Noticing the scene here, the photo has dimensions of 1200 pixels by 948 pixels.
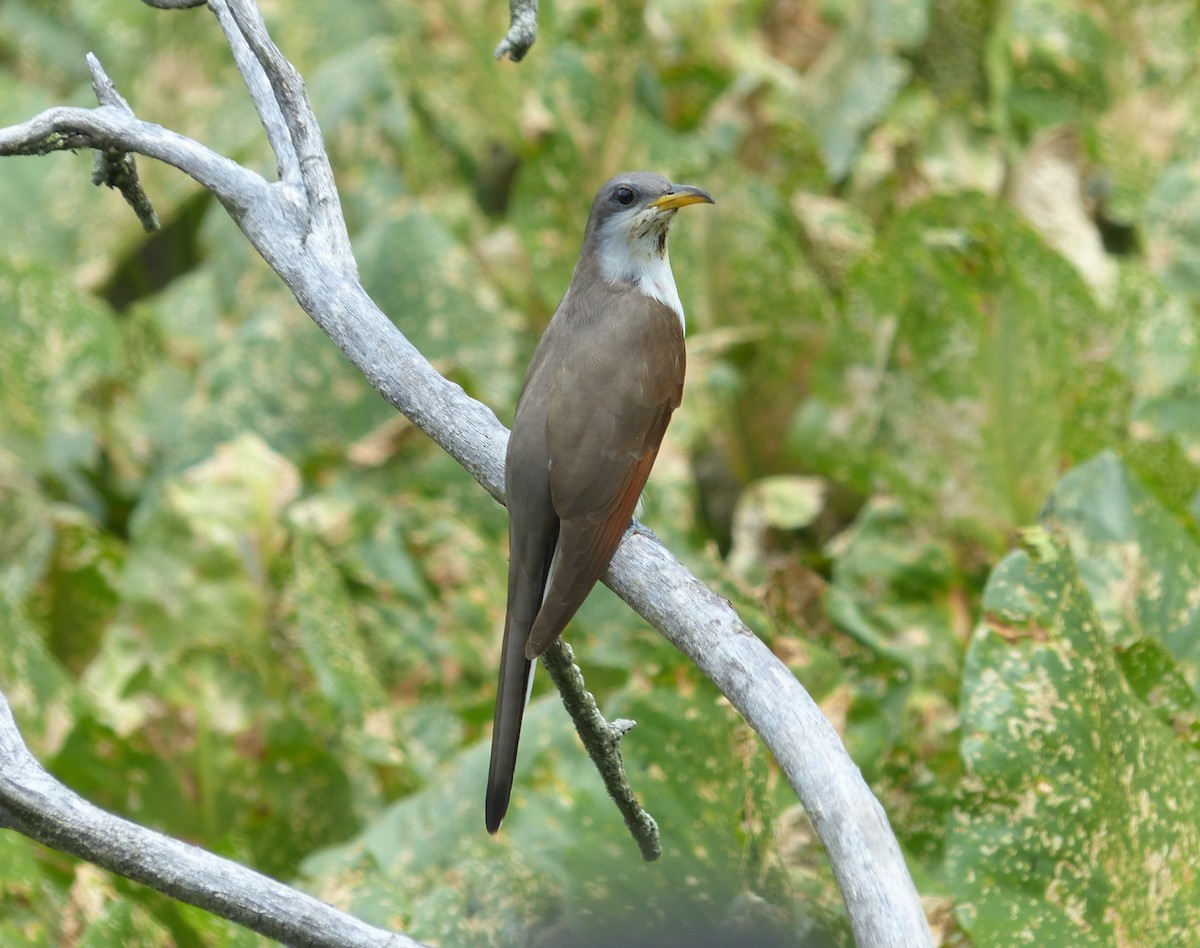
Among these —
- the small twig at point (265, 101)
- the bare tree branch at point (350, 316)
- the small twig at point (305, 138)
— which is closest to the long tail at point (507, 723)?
A: the bare tree branch at point (350, 316)

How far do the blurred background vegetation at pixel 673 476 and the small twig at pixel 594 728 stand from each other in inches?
10.4

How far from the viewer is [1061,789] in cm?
218

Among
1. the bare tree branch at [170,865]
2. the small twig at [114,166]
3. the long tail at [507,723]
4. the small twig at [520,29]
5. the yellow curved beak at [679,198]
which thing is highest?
the small twig at [520,29]

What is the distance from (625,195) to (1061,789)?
1.06m

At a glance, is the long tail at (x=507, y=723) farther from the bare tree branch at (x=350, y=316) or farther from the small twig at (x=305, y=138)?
the small twig at (x=305, y=138)

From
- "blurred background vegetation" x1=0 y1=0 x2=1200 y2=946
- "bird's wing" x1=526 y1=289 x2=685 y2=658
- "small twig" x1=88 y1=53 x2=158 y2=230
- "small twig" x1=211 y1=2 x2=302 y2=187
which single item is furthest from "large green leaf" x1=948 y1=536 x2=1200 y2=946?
"small twig" x1=88 y1=53 x2=158 y2=230

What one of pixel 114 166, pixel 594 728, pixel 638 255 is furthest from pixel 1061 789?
pixel 114 166

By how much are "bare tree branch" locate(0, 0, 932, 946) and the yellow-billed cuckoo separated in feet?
0.16

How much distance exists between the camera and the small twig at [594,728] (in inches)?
68.2

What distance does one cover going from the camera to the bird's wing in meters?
1.81

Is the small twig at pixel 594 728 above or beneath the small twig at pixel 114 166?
beneath

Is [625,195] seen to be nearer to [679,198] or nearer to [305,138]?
[679,198]

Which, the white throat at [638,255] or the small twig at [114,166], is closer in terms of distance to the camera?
the small twig at [114,166]

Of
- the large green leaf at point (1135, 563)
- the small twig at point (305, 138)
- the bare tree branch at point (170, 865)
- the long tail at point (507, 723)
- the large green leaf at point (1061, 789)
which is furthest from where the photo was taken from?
the large green leaf at point (1135, 563)
